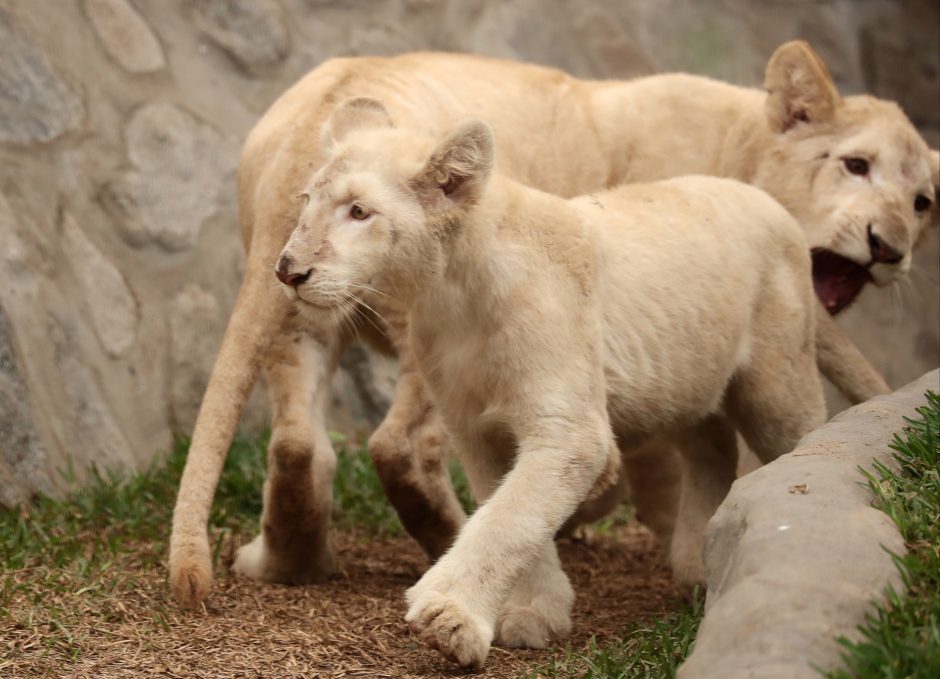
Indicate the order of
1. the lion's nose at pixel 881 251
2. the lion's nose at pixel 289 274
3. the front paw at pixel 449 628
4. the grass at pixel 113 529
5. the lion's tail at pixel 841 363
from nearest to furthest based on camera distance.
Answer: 1. the front paw at pixel 449 628
2. the lion's nose at pixel 289 274
3. the grass at pixel 113 529
4. the lion's tail at pixel 841 363
5. the lion's nose at pixel 881 251

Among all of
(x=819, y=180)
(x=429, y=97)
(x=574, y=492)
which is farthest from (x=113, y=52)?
(x=574, y=492)

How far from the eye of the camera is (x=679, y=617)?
4.53 metres

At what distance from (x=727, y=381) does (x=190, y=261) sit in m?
3.24

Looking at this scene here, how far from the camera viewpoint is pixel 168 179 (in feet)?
23.1

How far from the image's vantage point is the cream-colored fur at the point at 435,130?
16.5ft

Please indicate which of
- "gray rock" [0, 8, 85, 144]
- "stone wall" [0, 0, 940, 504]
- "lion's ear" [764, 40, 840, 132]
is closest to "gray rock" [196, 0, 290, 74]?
"stone wall" [0, 0, 940, 504]

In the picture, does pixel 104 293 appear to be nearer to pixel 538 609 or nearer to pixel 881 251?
pixel 538 609

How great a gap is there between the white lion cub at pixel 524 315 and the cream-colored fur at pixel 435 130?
521 mm

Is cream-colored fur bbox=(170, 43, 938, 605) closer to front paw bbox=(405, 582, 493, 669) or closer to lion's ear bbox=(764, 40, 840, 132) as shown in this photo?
lion's ear bbox=(764, 40, 840, 132)

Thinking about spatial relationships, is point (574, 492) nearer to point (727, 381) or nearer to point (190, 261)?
point (727, 381)

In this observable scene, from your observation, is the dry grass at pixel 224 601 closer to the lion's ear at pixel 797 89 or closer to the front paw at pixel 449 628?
the front paw at pixel 449 628

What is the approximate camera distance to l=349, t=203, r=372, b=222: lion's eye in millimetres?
4035

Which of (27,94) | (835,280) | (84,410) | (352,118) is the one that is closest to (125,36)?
(27,94)

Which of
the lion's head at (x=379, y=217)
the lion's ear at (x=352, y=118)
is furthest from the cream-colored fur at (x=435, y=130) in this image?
the lion's head at (x=379, y=217)
